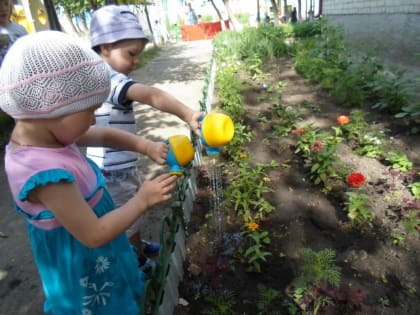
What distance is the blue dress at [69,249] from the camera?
971 mm

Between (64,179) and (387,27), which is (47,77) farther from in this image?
(387,27)

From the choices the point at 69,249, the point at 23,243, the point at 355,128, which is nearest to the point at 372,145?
the point at 355,128

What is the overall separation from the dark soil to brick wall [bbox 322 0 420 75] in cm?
301

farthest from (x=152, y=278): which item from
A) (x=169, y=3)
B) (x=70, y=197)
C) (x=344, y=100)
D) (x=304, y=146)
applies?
(x=169, y=3)

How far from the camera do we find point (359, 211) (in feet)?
7.55

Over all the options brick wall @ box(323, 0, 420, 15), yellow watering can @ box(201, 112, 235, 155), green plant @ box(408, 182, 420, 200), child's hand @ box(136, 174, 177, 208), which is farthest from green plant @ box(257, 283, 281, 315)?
brick wall @ box(323, 0, 420, 15)

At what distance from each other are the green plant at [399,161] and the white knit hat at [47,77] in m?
2.61

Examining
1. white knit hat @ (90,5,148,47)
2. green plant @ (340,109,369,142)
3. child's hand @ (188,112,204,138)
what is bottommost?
green plant @ (340,109,369,142)

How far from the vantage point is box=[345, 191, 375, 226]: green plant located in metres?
2.26

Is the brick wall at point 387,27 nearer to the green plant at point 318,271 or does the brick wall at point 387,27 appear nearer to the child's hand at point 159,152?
the green plant at point 318,271

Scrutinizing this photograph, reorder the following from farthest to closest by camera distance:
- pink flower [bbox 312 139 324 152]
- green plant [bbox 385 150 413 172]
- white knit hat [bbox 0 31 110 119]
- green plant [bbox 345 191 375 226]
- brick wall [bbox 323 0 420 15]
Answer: brick wall [bbox 323 0 420 15] → pink flower [bbox 312 139 324 152] → green plant [bbox 385 150 413 172] → green plant [bbox 345 191 375 226] → white knit hat [bbox 0 31 110 119]

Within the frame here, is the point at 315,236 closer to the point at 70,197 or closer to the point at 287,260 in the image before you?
the point at 287,260

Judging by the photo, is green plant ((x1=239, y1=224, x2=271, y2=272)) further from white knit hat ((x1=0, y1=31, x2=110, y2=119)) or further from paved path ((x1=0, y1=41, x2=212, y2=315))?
white knit hat ((x1=0, y1=31, x2=110, y2=119))

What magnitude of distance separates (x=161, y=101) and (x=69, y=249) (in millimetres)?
793
